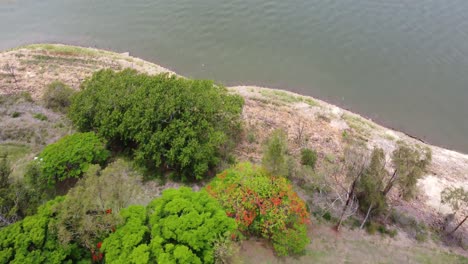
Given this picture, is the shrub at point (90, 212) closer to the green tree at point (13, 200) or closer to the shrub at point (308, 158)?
the green tree at point (13, 200)

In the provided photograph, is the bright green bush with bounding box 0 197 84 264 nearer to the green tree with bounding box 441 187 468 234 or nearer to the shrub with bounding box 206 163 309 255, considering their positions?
the shrub with bounding box 206 163 309 255

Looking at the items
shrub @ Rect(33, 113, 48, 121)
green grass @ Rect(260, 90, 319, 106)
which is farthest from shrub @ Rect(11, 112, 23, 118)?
green grass @ Rect(260, 90, 319, 106)

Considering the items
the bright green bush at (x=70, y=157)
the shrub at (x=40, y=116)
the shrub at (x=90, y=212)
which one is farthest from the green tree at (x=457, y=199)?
the shrub at (x=40, y=116)

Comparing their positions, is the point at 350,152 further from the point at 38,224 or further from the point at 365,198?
the point at 38,224

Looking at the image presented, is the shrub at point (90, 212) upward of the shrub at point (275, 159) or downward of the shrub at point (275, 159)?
downward

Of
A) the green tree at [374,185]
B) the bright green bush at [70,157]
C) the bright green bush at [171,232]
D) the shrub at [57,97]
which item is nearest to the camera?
the bright green bush at [171,232]

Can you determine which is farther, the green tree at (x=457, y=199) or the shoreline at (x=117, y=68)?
the shoreline at (x=117, y=68)
